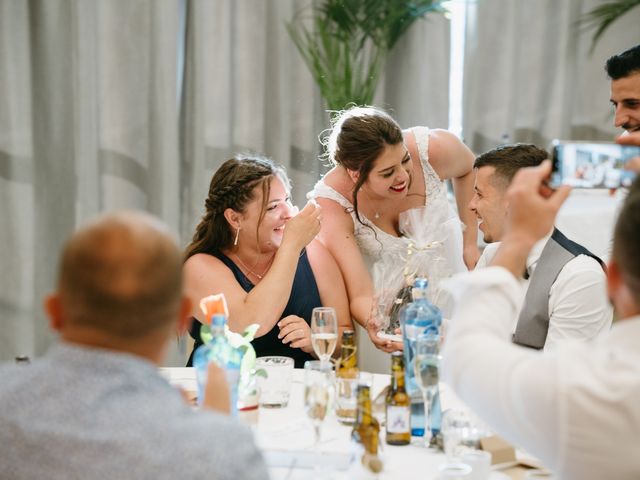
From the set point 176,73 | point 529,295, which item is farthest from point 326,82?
point 529,295

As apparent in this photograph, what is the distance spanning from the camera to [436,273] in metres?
2.89

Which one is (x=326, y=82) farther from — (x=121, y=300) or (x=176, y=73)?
(x=121, y=300)

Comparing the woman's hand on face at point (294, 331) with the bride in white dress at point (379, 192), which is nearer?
the woman's hand on face at point (294, 331)

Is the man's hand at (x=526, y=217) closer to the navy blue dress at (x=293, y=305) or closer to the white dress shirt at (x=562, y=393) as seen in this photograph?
the white dress shirt at (x=562, y=393)

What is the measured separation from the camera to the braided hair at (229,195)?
293 centimetres

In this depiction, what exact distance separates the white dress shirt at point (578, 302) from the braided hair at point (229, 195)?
1007mm

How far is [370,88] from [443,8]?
0.66 metres

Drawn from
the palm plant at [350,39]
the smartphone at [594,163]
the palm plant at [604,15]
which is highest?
the palm plant at [604,15]

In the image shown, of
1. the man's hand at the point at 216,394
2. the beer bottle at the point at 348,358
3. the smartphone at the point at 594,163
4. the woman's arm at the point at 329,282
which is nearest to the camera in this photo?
the man's hand at the point at 216,394

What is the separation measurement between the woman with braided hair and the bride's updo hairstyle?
326mm

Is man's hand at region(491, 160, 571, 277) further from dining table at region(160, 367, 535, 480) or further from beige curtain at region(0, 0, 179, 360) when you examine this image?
beige curtain at region(0, 0, 179, 360)

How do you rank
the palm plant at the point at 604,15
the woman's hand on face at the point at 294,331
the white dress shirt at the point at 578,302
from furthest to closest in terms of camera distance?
the palm plant at the point at 604,15 < the woman's hand on face at the point at 294,331 < the white dress shirt at the point at 578,302

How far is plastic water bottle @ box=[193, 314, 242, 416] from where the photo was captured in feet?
6.26

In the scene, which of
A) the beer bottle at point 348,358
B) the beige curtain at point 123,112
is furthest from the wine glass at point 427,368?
the beige curtain at point 123,112
